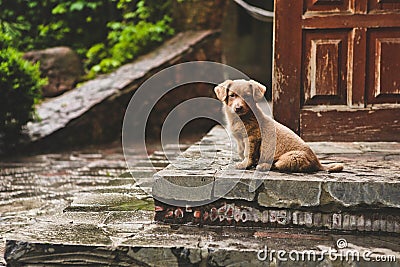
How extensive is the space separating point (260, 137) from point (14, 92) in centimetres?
457

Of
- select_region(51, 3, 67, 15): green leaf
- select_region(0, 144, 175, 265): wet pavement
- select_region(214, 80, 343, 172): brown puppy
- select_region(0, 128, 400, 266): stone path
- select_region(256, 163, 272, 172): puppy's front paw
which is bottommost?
select_region(0, 144, 175, 265): wet pavement

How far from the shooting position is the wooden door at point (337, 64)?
3.86 metres

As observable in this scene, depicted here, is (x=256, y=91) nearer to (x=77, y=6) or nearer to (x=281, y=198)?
(x=281, y=198)

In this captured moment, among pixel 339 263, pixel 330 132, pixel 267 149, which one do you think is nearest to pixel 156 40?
pixel 330 132

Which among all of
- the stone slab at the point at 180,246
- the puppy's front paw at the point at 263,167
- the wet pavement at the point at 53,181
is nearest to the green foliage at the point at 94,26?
the wet pavement at the point at 53,181

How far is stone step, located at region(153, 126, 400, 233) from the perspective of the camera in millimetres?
2672

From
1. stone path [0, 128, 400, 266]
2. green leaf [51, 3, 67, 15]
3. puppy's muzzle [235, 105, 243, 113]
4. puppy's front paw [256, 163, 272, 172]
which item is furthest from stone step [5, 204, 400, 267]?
green leaf [51, 3, 67, 15]

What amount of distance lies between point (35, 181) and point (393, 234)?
3.48m

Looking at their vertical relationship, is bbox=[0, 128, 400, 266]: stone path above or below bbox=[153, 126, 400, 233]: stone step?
below

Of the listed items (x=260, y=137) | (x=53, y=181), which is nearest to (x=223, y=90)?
(x=260, y=137)

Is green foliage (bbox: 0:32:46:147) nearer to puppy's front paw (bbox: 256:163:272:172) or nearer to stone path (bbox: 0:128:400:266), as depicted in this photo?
stone path (bbox: 0:128:400:266)

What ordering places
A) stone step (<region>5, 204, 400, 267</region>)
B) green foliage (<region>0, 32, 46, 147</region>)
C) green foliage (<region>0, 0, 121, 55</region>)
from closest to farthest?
stone step (<region>5, 204, 400, 267</region>) → green foliage (<region>0, 32, 46, 147</region>) → green foliage (<region>0, 0, 121, 55</region>)

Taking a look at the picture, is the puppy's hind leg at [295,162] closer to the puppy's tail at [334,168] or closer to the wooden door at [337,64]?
the puppy's tail at [334,168]

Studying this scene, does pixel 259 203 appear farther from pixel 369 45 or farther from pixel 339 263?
Answer: pixel 369 45
